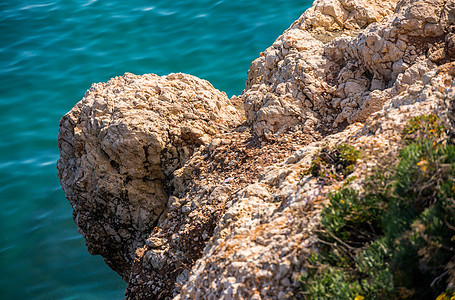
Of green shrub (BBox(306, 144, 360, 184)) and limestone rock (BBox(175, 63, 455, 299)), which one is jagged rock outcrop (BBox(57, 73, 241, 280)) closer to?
limestone rock (BBox(175, 63, 455, 299))

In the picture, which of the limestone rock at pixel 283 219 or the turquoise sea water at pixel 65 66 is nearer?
the limestone rock at pixel 283 219

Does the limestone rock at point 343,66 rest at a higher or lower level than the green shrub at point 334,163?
higher

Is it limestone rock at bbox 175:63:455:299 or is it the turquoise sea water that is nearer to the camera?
limestone rock at bbox 175:63:455:299

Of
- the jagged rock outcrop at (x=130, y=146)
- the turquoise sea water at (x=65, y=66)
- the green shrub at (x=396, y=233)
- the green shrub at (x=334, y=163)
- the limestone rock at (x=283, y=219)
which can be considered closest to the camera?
the green shrub at (x=396, y=233)

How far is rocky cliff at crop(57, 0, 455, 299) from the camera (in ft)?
16.8

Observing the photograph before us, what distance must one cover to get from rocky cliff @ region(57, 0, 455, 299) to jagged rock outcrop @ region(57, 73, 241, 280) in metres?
0.02

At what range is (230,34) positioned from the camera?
20.2m

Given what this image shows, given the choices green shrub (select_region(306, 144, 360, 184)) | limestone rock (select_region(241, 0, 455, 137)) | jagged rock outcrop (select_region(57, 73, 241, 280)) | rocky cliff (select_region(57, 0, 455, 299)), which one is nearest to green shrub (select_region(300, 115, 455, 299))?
rocky cliff (select_region(57, 0, 455, 299))

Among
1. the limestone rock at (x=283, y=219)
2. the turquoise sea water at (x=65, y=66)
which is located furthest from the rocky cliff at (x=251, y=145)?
the turquoise sea water at (x=65, y=66)

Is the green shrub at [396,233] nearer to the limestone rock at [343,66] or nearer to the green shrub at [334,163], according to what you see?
the green shrub at [334,163]

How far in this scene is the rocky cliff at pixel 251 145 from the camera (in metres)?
5.12

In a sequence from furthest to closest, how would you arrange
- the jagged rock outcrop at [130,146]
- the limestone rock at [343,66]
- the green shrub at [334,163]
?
the jagged rock outcrop at [130,146], the limestone rock at [343,66], the green shrub at [334,163]

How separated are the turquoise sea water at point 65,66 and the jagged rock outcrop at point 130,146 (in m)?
4.26

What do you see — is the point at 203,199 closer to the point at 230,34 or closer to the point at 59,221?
the point at 59,221
